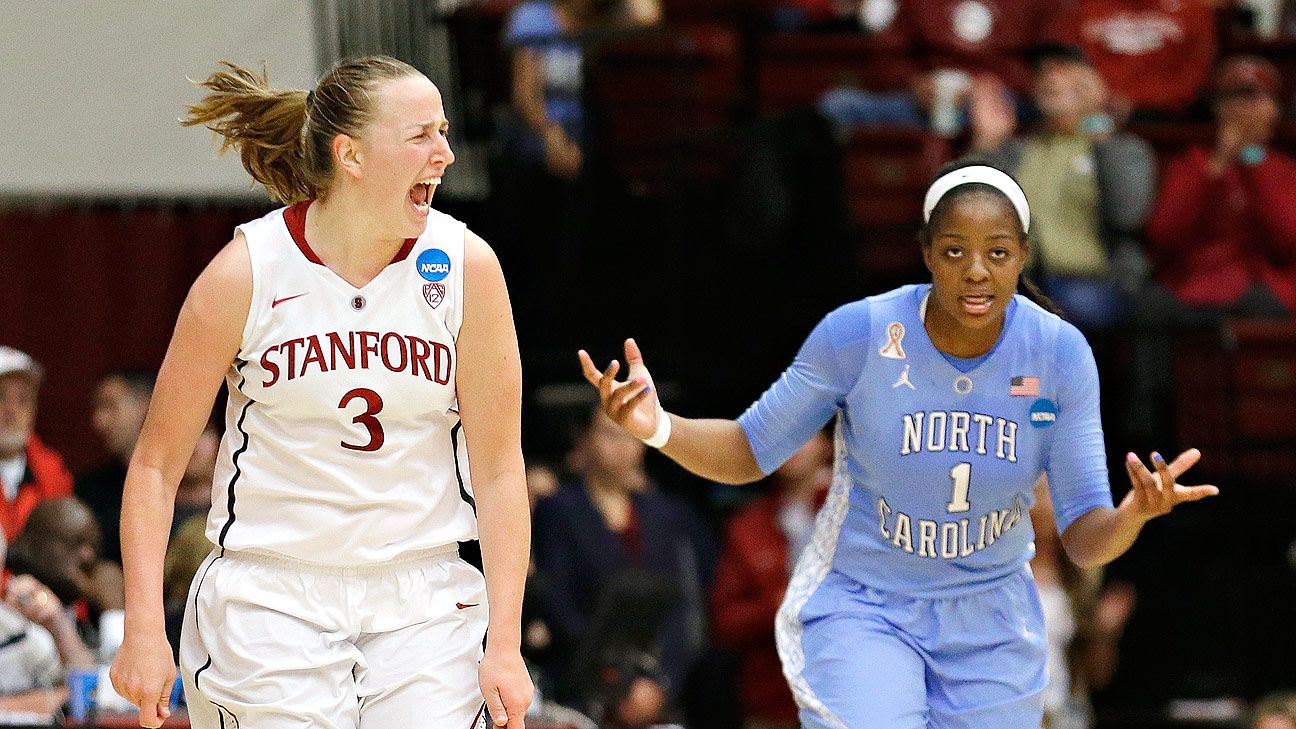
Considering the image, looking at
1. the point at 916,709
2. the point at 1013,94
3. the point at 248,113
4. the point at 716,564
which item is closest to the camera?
the point at 248,113

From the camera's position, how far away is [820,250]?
26.6ft

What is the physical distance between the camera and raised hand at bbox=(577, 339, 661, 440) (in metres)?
4.01

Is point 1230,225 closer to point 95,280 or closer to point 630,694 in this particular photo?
point 630,694

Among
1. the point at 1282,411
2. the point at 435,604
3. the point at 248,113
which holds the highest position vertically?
the point at 248,113

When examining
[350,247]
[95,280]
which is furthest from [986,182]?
[95,280]

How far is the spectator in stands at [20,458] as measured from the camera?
21.9ft

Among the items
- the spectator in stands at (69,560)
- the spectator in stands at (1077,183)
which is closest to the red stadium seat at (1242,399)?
the spectator in stands at (1077,183)

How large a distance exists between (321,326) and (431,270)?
9.3 inches

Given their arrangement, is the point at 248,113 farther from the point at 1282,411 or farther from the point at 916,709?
the point at 1282,411

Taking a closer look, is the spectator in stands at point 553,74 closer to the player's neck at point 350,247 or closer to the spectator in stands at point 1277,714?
the spectator in stands at point 1277,714

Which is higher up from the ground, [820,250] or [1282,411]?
[820,250]

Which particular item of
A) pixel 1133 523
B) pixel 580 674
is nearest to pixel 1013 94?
pixel 580 674

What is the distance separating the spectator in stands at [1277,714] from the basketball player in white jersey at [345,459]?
14.5 ft

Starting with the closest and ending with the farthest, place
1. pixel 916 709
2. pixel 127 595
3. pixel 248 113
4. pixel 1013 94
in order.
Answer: pixel 127 595 < pixel 248 113 < pixel 916 709 < pixel 1013 94
